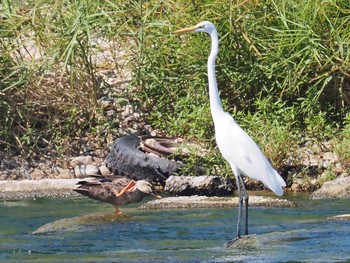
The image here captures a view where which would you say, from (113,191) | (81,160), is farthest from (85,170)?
(113,191)

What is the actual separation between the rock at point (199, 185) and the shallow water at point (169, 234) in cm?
46

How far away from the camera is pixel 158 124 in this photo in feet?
42.2

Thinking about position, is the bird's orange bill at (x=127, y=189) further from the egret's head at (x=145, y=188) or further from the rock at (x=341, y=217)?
the rock at (x=341, y=217)

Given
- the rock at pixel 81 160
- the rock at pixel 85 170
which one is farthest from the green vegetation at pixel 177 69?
the rock at pixel 85 170

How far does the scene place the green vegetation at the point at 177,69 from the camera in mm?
12227

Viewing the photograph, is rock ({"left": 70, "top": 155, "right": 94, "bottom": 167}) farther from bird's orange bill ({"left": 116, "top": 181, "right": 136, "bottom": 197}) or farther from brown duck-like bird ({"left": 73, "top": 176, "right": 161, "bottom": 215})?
bird's orange bill ({"left": 116, "top": 181, "right": 136, "bottom": 197})

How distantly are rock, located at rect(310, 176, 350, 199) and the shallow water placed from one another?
0.58ft

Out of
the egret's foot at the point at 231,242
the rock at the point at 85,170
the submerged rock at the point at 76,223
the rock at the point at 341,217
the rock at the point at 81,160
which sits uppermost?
the rock at the point at 81,160

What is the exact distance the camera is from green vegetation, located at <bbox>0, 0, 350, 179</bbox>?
12227mm

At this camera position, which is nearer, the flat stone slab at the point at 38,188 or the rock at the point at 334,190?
the rock at the point at 334,190

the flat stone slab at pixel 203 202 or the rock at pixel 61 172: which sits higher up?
the rock at pixel 61 172

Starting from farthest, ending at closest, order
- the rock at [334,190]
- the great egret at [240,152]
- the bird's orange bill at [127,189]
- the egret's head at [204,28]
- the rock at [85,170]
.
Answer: the rock at [85,170] < the rock at [334,190] < the bird's orange bill at [127,189] < the egret's head at [204,28] < the great egret at [240,152]

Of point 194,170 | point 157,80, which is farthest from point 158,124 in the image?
point 194,170

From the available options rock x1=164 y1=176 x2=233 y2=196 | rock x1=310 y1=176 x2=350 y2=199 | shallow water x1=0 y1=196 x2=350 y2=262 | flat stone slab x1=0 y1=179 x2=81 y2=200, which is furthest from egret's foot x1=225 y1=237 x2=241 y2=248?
flat stone slab x1=0 y1=179 x2=81 y2=200
